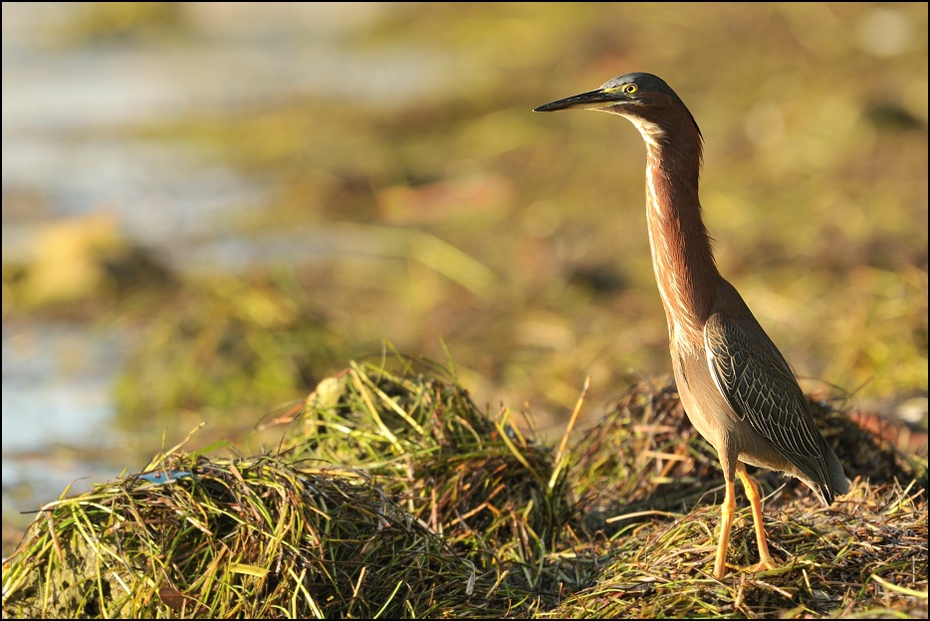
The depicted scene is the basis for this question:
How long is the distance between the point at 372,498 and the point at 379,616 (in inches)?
18.9

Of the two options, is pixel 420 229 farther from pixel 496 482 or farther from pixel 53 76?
pixel 53 76

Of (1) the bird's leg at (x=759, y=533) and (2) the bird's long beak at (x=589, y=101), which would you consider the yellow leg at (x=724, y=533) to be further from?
(2) the bird's long beak at (x=589, y=101)

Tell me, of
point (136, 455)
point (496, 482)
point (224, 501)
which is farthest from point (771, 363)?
point (136, 455)

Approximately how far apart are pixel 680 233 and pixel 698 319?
28 cm

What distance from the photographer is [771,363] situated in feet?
13.8

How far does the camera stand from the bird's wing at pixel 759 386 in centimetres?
404

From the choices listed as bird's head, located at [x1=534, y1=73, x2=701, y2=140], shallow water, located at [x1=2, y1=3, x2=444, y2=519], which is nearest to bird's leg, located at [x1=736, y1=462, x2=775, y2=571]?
bird's head, located at [x1=534, y1=73, x2=701, y2=140]

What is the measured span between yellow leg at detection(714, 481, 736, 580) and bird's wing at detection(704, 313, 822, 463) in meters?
0.27

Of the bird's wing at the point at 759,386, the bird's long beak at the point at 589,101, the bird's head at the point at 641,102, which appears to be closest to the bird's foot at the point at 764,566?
the bird's wing at the point at 759,386

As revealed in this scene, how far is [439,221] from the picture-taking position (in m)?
11.5

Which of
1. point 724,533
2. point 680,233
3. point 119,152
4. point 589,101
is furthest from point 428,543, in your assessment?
point 119,152

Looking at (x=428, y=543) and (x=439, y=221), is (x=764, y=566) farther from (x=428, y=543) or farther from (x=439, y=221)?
(x=439, y=221)

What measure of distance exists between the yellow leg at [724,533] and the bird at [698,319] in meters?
0.05

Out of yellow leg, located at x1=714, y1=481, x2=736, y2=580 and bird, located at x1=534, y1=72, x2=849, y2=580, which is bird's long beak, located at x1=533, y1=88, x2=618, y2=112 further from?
yellow leg, located at x1=714, y1=481, x2=736, y2=580
